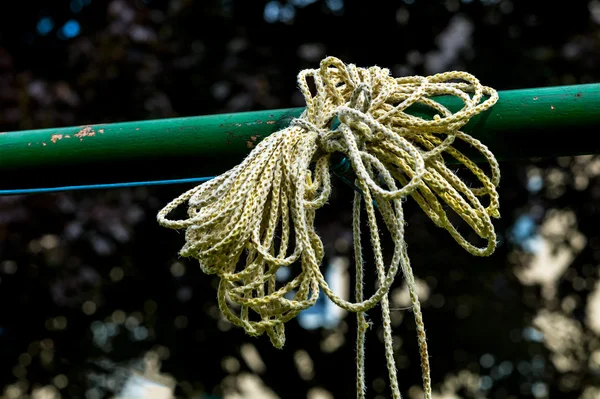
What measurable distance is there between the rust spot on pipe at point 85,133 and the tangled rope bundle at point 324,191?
9.9 inches

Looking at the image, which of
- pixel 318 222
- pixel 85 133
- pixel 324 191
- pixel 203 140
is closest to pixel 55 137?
pixel 85 133

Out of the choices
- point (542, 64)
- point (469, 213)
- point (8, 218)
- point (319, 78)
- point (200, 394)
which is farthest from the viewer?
point (200, 394)

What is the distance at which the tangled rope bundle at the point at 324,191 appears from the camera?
1005 mm

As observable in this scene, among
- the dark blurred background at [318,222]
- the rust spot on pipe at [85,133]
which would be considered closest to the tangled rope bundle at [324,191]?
the rust spot on pipe at [85,133]

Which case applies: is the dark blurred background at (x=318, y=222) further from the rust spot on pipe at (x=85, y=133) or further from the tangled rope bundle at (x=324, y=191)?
the tangled rope bundle at (x=324, y=191)

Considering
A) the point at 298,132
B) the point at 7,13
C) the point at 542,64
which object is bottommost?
the point at 542,64

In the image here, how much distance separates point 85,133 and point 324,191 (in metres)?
0.43

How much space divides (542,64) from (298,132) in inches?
95.9

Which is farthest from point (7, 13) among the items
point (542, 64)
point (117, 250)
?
point (542, 64)

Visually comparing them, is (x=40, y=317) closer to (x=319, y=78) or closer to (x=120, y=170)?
(x=120, y=170)

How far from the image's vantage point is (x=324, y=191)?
1.04 metres

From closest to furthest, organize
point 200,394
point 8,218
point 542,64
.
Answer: point 8,218
point 542,64
point 200,394

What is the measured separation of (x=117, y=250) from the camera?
132 inches

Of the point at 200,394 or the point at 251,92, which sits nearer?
the point at 251,92
